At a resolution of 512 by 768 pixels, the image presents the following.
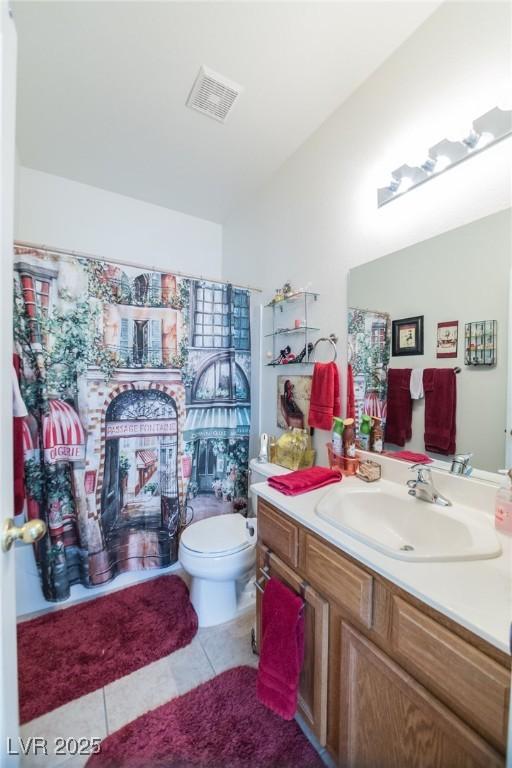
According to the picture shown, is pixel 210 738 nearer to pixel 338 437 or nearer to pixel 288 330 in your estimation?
pixel 338 437

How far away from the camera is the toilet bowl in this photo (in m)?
1.44

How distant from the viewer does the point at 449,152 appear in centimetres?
104

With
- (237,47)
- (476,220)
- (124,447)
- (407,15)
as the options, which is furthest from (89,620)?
(407,15)

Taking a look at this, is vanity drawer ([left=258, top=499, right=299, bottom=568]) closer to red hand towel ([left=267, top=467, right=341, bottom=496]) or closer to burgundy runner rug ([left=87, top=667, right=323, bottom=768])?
red hand towel ([left=267, top=467, right=341, bottom=496])

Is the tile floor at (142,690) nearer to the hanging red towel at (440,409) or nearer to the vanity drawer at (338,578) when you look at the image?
the vanity drawer at (338,578)

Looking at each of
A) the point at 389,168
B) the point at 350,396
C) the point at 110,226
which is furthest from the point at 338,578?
the point at 110,226

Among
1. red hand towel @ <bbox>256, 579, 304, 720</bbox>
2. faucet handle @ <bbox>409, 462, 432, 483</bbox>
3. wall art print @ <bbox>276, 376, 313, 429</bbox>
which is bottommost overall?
red hand towel @ <bbox>256, 579, 304, 720</bbox>

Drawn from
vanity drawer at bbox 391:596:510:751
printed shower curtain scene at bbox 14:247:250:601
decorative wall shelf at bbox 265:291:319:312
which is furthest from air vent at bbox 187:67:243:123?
vanity drawer at bbox 391:596:510:751

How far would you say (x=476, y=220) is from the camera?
99cm

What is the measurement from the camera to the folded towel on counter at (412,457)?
44.9 inches

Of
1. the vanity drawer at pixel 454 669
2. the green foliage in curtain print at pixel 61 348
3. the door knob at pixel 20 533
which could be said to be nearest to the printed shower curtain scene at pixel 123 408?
the green foliage in curtain print at pixel 61 348

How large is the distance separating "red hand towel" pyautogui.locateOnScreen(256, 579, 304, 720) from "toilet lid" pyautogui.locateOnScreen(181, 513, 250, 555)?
1.41 ft

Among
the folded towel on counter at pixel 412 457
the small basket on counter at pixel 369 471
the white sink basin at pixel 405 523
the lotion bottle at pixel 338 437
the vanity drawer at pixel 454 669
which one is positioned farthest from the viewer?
the lotion bottle at pixel 338 437

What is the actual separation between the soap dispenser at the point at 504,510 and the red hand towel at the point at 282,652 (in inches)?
26.0
